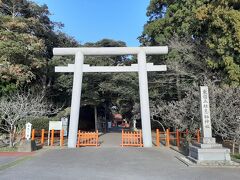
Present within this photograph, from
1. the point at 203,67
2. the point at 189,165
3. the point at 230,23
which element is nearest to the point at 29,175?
the point at 189,165

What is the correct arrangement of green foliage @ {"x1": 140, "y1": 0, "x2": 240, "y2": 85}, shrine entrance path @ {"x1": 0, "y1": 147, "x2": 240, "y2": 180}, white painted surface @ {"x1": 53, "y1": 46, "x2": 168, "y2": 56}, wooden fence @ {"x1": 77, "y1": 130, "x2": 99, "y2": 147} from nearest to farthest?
shrine entrance path @ {"x1": 0, "y1": 147, "x2": 240, "y2": 180}
green foliage @ {"x1": 140, "y1": 0, "x2": 240, "y2": 85}
wooden fence @ {"x1": 77, "y1": 130, "x2": 99, "y2": 147}
white painted surface @ {"x1": 53, "y1": 46, "x2": 168, "y2": 56}

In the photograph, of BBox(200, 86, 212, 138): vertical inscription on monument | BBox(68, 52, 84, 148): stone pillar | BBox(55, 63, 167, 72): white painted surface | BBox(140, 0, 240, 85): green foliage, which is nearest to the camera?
BBox(200, 86, 212, 138): vertical inscription on monument

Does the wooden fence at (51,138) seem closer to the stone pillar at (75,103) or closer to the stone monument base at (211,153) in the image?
the stone pillar at (75,103)

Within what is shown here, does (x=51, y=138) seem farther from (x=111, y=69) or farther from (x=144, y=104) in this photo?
(x=144, y=104)

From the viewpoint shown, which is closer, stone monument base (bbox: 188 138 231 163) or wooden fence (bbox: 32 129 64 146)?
stone monument base (bbox: 188 138 231 163)

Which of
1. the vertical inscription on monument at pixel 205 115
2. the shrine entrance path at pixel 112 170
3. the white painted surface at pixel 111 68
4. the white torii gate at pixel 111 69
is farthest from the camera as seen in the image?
the white painted surface at pixel 111 68

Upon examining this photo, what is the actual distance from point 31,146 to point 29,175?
20.3 ft

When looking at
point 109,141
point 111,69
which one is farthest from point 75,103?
point 109,141

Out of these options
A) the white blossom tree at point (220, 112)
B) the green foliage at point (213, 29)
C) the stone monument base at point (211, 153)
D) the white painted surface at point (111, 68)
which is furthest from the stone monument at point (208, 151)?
the white painted surface at point (111, 68)

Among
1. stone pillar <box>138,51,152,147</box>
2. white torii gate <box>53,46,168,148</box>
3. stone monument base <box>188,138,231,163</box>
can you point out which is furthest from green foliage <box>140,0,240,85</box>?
stone monument base <box>188,138,231,163</box>

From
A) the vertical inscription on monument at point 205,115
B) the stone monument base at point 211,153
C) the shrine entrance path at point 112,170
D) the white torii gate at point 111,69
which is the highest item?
the white torii gate at point 111,69

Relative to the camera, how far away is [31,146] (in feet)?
44.1

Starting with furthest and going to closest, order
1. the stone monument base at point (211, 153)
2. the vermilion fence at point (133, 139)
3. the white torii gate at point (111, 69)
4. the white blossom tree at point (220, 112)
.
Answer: the vermilion fence at point (133, 139) → the white torii gate at point (111, 69) → the white blossom tree at point (220, 112) → the stone monument base at point (211, 153)

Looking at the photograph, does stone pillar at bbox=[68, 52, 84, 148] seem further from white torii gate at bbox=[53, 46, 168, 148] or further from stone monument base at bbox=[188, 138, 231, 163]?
stone monument base at bbox=[188, 138, 231, 163]
